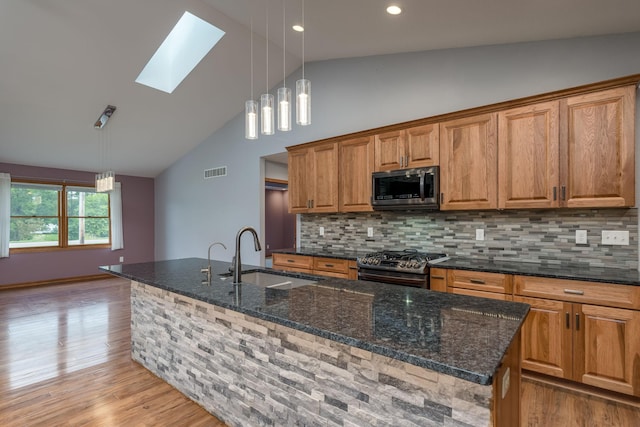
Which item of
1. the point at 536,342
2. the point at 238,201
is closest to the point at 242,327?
the point at 536,342

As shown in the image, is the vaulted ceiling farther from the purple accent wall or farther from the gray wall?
the purple accent wall

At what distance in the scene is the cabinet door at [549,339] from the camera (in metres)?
2.28

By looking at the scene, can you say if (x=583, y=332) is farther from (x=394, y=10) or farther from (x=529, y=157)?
(x=394, y=10)

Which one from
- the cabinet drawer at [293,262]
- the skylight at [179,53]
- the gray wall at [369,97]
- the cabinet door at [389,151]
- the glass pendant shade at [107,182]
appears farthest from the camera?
the skylight at [179,53]

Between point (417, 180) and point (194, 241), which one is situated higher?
point (417, 180)

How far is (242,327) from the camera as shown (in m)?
1.81

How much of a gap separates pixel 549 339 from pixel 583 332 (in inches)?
8.3

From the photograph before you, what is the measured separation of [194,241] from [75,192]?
271 cm

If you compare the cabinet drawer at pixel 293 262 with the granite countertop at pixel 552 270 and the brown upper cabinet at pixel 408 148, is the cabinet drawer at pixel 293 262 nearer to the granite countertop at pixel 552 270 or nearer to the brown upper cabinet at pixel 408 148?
the brown upper cabinet at pixel 408 148

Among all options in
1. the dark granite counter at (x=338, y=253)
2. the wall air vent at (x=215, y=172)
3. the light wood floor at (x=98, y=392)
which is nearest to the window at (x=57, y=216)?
the wall air vent at (x=215, y=172)

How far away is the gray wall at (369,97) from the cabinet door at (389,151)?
42 cm

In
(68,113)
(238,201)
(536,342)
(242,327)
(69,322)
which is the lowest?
(69,322)

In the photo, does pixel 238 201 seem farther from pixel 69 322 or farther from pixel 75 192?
pixel 75 192

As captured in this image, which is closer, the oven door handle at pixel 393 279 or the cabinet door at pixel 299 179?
the oven door handle at pixel 393 279
